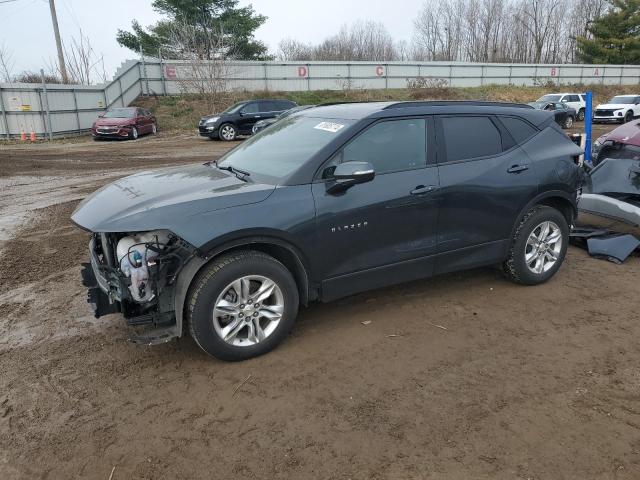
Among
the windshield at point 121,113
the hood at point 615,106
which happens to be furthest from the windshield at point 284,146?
the hood at point 615,106

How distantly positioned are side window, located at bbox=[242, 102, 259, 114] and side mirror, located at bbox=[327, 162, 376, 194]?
18.7 metres

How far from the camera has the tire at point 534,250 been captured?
15.6 ft

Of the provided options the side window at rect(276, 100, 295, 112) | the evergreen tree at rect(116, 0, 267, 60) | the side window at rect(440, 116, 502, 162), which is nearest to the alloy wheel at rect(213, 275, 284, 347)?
the side window at rect(440, 116, 502, 162)

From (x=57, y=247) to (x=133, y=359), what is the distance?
11.5ft

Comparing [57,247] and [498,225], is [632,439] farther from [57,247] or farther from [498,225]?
[57,247]

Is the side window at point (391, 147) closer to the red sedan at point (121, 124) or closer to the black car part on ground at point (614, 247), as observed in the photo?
the black car part on ground at point (614, 247)

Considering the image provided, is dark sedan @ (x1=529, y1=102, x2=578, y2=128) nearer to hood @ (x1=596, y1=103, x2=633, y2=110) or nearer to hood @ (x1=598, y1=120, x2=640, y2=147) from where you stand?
hood @ (x1=596, y1=103, x2=633, y2=110)

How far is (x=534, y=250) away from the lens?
491cm

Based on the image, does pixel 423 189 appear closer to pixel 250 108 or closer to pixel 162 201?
pixel 162 201

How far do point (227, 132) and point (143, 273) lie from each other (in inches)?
742

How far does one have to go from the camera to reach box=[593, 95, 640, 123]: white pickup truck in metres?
26.1

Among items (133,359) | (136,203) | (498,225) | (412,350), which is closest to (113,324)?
(133,359)

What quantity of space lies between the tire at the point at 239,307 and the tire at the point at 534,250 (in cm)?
234

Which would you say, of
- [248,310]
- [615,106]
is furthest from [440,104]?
[615,106]
